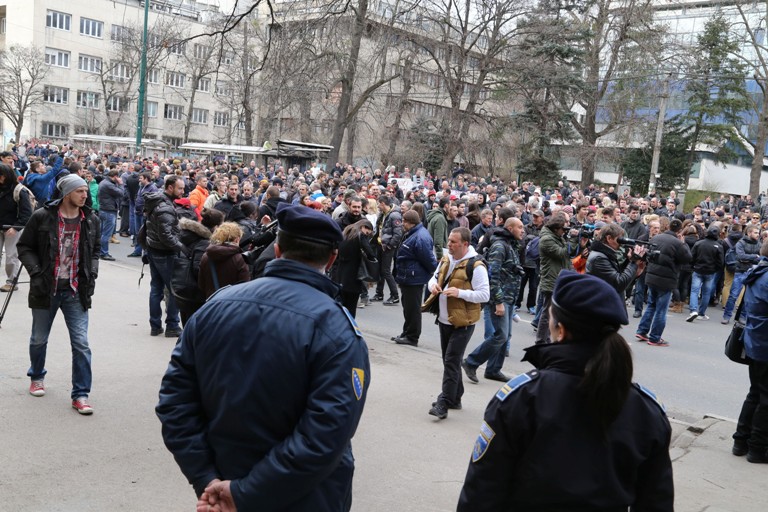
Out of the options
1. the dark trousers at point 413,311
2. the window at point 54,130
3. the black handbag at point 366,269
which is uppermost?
the window at point 54,130

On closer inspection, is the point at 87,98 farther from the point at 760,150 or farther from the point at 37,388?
the point at 37,388

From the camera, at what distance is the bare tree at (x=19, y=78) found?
57.5 metres

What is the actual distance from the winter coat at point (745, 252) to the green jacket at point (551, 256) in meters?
6.33

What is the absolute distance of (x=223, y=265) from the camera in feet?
20.5

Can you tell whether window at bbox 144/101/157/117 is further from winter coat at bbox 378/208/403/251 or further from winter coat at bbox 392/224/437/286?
winter coat at bbox 392/224/437/286

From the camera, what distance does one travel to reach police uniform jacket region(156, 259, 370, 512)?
8.01 feet

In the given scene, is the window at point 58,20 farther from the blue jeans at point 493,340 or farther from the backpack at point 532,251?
the blue jeans at point 493,340

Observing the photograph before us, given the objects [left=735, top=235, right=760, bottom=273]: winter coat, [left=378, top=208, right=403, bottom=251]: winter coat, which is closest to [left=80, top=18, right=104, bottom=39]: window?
[left=378, top=208, right=403, bottom=251]: winter coat

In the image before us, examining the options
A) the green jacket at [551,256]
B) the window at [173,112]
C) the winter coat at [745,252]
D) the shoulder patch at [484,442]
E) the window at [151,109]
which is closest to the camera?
the shoulder patch at [484,442]

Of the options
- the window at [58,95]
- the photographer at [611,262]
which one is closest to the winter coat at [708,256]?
the photographer at [611,262]

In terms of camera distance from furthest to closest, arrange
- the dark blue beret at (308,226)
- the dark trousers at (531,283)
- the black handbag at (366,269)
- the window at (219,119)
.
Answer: the window at (219,119), the dark trousers at (531,283), the black handbag at (366,269), the dark blue beret at (308,226)

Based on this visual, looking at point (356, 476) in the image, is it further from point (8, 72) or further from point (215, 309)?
point (8, 72)

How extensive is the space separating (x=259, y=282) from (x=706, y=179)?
6415cm

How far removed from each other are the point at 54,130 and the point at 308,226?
235ft
